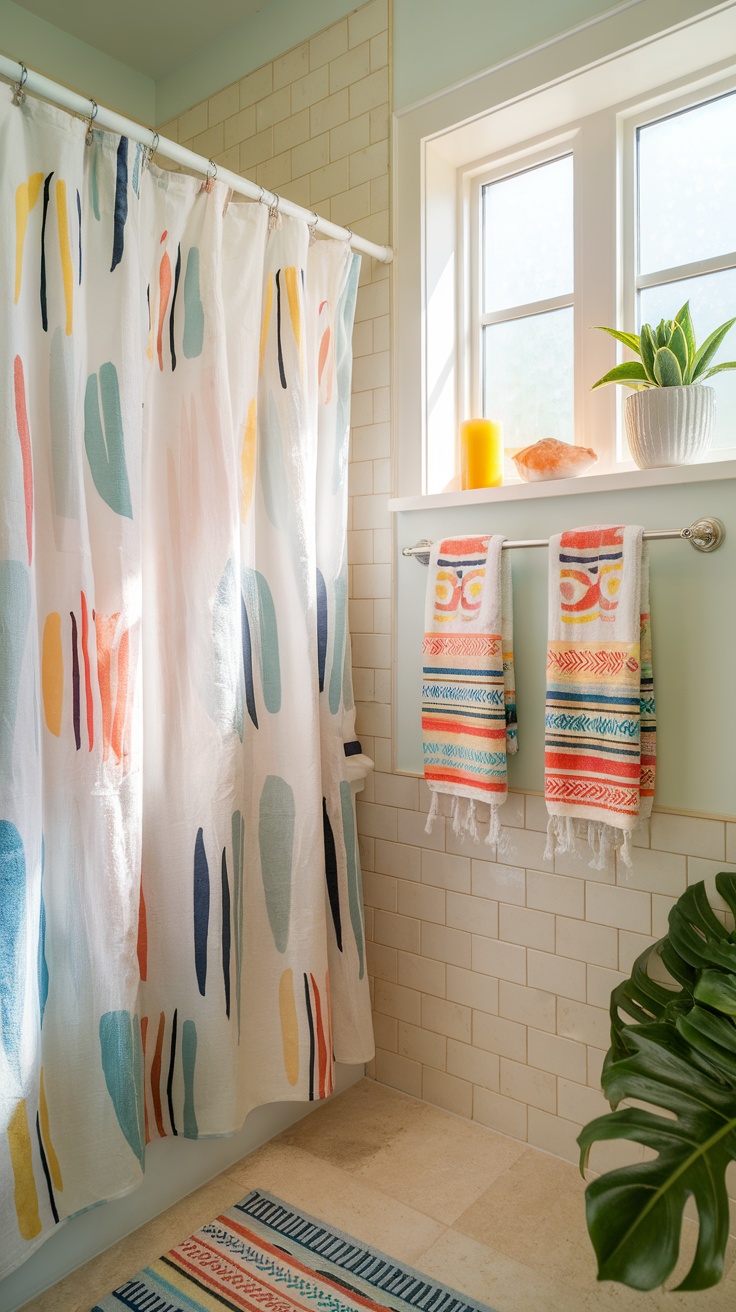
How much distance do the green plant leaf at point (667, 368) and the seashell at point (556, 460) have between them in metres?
0.21

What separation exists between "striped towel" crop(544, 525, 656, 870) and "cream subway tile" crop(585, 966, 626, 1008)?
212 millimetres

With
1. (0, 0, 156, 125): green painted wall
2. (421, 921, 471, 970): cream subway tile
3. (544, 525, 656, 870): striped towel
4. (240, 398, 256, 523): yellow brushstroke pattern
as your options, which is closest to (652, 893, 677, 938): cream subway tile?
(544, 525, 656, 870): striped towel

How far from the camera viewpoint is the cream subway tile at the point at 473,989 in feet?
6.15

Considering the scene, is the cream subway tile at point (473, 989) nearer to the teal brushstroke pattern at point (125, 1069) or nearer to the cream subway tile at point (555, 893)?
the cream subway tile at point (555, 893)

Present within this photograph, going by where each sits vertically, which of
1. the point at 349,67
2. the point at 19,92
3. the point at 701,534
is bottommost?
the point at 701,534

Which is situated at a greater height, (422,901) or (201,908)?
(201,908)

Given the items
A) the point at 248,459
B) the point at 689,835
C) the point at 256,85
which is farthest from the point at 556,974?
the point at 256,85

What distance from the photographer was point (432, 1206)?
1.64 meters

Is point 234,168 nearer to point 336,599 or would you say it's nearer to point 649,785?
point 336,599

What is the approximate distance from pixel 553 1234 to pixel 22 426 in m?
1.65

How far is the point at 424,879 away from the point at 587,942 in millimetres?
416

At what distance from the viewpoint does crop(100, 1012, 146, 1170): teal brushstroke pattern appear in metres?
1.43

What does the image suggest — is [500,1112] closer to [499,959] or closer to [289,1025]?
[499,959]

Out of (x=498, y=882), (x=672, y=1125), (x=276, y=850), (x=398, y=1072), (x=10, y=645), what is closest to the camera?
(x=672, y=1125)
